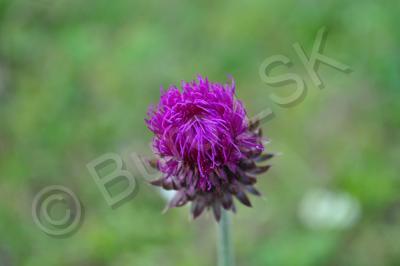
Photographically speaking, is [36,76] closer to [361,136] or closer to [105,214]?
[105,214]

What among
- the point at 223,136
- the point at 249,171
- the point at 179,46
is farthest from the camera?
the point at 179,46

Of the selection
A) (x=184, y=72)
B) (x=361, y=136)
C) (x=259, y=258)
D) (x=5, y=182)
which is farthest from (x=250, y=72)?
(x=5, y=182)

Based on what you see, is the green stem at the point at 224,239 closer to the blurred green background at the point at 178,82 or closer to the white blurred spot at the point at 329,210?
the blurred green background at the point at 178,82
